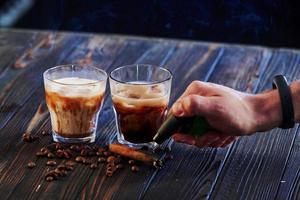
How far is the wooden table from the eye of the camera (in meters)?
1.55

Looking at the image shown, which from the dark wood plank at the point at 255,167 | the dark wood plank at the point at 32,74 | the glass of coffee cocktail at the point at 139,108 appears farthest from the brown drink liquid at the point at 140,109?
the dark wood plank at the point at 32,74

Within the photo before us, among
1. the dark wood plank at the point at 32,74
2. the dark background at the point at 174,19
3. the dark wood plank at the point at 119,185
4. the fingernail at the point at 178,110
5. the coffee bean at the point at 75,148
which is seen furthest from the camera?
the dark background at the point at 174,19

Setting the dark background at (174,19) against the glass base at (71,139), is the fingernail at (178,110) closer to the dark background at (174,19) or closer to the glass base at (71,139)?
the glass base at (71,139)

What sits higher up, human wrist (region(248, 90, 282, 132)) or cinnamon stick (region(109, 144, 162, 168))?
human wrist (region(248, 90, 282, 132))

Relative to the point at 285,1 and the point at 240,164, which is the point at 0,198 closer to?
the point at 240,164

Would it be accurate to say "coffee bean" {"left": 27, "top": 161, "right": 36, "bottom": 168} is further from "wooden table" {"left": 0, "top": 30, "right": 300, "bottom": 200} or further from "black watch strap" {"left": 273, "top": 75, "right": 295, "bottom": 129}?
"black watch strap" {"left": 273, "top": 75, "right": 295, "bottom": 129}

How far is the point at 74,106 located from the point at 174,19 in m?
1.99

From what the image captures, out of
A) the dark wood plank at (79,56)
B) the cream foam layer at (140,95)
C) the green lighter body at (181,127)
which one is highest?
the cream foam layer at (140,95)

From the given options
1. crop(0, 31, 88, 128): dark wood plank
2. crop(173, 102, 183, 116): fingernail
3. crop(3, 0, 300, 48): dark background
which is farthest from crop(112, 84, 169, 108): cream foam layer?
crop(3, 0, 300, 48): dark background

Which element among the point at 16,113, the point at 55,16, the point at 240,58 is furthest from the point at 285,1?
the point at 16,113

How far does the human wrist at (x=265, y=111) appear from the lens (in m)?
1.70

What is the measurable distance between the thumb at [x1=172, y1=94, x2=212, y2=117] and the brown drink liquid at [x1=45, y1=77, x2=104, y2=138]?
0.83ft

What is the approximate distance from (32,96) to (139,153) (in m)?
0.54

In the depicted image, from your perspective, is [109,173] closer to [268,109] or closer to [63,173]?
[63,173]
